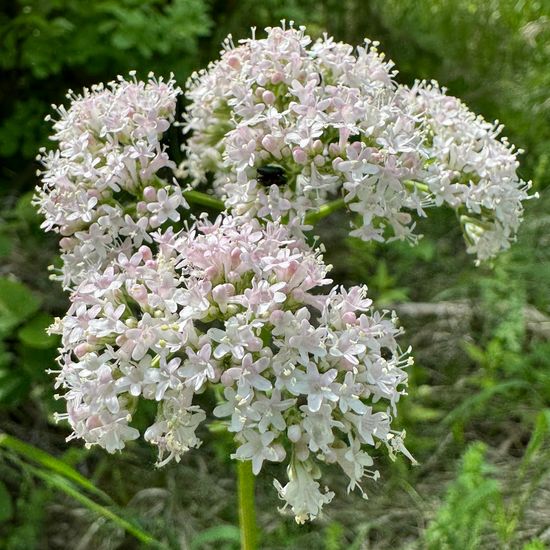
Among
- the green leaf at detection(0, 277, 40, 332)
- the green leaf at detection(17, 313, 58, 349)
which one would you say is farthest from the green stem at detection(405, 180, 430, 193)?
the green leaf at detection(0, 277, 40, 332)

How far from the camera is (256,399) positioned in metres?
1.61

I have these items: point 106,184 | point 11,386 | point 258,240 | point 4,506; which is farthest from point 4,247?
point 258,240

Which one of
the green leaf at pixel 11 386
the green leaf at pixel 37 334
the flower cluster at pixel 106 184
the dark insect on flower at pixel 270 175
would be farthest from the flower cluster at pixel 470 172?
the green leaf at pixel 11 386

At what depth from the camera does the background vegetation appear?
108 inches

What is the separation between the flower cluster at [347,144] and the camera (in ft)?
6.86

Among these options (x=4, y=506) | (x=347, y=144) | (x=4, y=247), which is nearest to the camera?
(x=347, y=144)

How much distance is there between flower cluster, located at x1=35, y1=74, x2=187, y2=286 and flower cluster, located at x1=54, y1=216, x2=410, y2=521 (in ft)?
0.94

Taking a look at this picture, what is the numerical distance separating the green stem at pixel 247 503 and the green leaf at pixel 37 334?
1.12m

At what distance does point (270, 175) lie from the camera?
2.11m

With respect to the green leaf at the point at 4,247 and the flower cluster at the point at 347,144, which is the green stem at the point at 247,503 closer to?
the flower cluster at the point at 347,144

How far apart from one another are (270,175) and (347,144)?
232 mm

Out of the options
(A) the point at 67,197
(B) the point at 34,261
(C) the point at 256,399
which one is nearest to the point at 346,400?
(C) the point at 256,399

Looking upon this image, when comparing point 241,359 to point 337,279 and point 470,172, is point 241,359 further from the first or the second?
point 337,279

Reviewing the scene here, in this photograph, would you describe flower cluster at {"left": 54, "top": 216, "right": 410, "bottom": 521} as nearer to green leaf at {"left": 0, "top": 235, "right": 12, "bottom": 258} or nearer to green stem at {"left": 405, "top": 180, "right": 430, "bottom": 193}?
green stem at {"left": 405, "top": 180, "right": 430, "bottom": 193}
